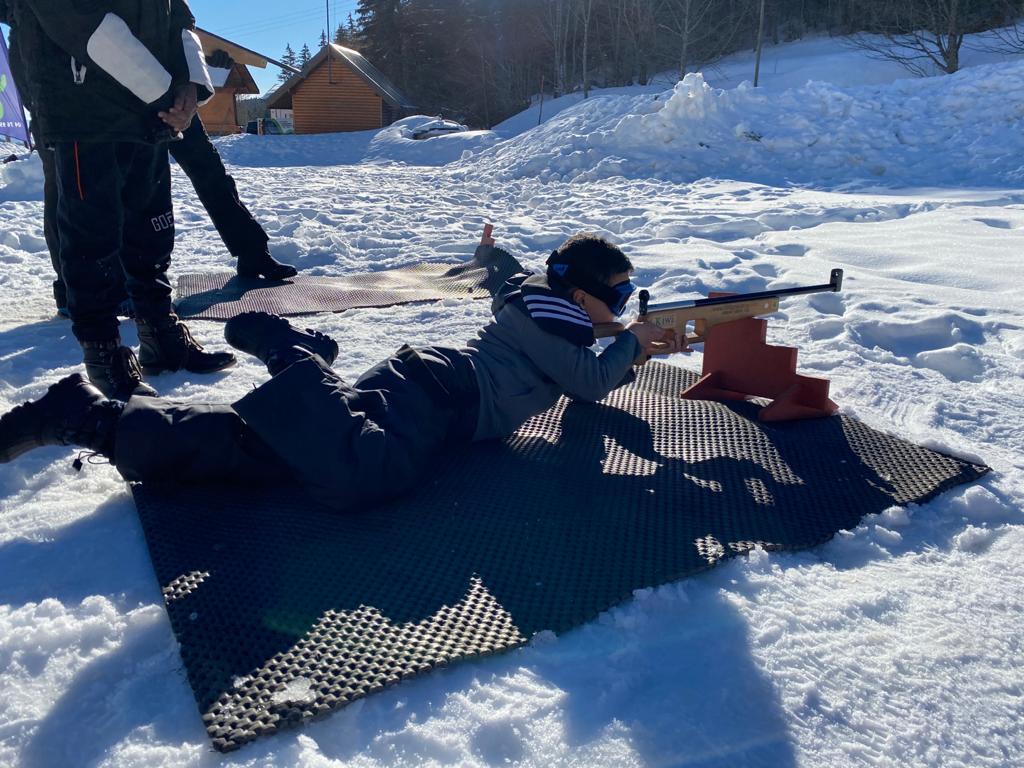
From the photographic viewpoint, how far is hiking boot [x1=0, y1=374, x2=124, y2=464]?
1996mm

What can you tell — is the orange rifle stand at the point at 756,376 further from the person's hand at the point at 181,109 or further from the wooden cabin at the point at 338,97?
the wooden cabin at the point at 338,97

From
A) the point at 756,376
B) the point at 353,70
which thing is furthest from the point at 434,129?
the point at 756,376

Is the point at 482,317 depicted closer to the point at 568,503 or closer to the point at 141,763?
the point at 568,503

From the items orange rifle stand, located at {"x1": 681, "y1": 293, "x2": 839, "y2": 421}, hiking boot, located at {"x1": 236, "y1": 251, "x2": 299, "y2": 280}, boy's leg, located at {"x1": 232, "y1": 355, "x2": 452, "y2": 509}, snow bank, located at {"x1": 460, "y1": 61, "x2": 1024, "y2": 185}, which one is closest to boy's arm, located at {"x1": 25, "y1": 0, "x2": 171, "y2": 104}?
boy's leg, located at {"x1": 232, "y1": 355, "x2": 452, "y2": 509}

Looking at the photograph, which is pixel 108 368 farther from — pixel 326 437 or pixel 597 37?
pixel 597 37

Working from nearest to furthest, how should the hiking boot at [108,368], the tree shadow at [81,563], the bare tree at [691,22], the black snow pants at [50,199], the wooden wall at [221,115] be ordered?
the tree shadow at [81,563]
the hiking boot at [108,368]
the black snow pants at [50,199]
the bare tree at [691,22]
the wooden wall at [221,115]

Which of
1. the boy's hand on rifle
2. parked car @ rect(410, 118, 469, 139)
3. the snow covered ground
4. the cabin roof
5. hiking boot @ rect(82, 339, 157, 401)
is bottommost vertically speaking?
the snow covered ground

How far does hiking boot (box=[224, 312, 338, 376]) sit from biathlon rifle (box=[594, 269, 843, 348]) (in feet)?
3.05

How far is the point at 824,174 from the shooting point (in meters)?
9.34

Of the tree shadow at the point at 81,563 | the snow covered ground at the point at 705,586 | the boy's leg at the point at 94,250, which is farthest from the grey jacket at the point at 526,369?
the boy's leg at the point at 94,250

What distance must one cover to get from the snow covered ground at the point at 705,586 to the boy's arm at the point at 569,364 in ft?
2.63

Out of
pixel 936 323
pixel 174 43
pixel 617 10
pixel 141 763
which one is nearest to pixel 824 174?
pixel 936 323

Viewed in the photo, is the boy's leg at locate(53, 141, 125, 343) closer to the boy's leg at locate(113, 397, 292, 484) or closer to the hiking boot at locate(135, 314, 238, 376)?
the hiking boot at locate(135, 314, 238, 376)

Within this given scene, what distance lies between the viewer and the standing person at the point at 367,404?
6.49ft
